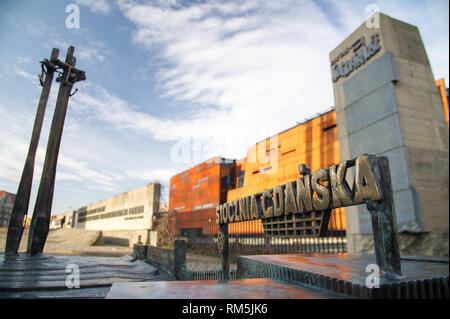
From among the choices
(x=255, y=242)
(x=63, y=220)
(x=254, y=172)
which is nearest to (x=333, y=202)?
(x=255, y=242)

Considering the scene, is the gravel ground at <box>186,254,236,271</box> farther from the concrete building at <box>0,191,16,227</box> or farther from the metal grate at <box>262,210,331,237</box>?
the concrete building at <box>0,191,16,227</box>

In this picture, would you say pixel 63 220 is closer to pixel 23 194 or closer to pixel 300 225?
pixel 23 194

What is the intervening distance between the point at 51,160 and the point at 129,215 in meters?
27.4

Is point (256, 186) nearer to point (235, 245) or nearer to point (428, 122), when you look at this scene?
point (235, 245)

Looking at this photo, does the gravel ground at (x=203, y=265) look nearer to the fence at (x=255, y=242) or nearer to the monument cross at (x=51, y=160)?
the fence at (x=255, y=242)

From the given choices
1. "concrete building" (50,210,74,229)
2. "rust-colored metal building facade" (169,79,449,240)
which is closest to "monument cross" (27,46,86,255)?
"rust-colored metal building facade" (169,79,449,240)

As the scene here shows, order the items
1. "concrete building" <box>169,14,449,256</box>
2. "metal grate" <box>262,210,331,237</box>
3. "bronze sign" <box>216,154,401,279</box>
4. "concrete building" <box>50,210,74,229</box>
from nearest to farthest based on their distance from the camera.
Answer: "bronze sign" <box>216,154,401,279</box>
"metal grate" <box>262,210,331,237</box>
"concrete building" <box>169,14,449,256</box>
"concrete building" <box>50,210,74,229</box>

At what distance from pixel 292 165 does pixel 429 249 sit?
1771 centimetres

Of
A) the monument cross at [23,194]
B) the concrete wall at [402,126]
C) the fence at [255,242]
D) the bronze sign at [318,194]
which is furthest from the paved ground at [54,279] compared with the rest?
the concrete wall at [402,126]

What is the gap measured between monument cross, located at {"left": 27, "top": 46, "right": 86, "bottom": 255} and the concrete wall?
10386mm

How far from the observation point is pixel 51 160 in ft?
29.8

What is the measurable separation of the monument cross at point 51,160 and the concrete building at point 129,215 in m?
15.6

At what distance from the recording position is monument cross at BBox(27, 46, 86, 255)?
841cm
